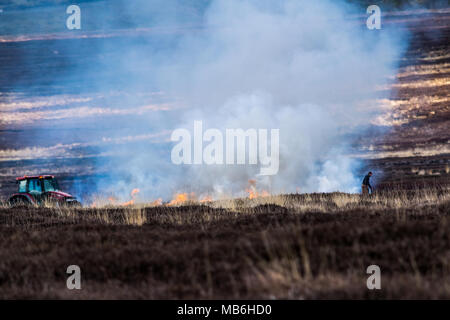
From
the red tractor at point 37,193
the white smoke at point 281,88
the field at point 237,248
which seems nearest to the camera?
the field at point 237,248

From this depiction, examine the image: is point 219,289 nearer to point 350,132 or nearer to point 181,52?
point 350,132

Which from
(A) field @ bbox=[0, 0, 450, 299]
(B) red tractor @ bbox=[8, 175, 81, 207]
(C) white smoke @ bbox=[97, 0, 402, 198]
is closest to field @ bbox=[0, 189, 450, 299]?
(A) field @ bbox=[0, 0, 450, 299]

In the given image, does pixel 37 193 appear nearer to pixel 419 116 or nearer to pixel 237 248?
pixel 237 248

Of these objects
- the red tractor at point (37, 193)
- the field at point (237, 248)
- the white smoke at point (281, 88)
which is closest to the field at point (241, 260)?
the field at point (237, 248)

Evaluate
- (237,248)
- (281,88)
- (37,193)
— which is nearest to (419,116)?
(281,88)

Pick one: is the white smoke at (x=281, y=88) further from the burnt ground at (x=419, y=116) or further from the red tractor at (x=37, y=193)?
the red tractor at (x=37, y=193)

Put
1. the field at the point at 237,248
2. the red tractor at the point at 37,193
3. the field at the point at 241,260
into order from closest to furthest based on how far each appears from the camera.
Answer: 1. the field at the point at 241,260
2. the field at the point at 237,248
3. the red tractor at the point at 37,193

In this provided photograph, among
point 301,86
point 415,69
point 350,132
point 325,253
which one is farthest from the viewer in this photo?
point 415,69

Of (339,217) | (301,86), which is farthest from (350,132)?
(339,217)

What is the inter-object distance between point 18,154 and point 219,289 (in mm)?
68348

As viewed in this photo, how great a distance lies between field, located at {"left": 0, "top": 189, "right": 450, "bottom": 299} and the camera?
33.7 ft

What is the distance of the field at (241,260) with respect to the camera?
10.3 m

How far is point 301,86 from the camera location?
68.7 m

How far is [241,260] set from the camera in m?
12.1
